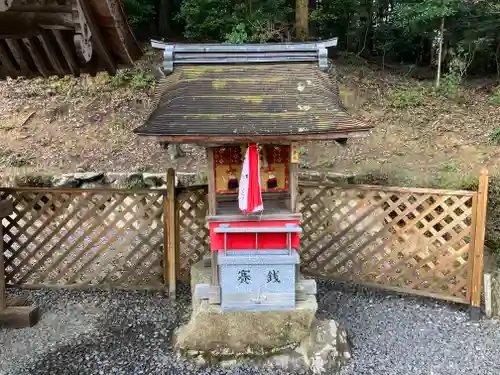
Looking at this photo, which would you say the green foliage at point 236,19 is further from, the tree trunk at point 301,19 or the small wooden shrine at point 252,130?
the small wooden shrine at point 252,130

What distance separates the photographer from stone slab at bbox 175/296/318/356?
4469 millimetres

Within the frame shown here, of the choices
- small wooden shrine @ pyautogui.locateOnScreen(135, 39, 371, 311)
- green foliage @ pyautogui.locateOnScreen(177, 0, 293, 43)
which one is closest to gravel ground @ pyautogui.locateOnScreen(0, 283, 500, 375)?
small wooden shrine @ pyautogui.locateOnScreen(135, 39, 371, 311)

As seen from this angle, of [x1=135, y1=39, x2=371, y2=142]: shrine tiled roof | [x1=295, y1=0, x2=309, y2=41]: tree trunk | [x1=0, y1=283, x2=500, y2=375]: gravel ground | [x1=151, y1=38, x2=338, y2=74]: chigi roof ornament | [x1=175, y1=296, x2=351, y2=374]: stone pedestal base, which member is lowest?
[x1=0, y1=283, x2=500, y2=375]: gravel ground

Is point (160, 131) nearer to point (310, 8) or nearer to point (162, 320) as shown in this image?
point (162, 320)

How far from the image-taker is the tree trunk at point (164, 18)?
595 inches

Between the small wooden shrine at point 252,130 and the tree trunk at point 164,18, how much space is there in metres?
11.4

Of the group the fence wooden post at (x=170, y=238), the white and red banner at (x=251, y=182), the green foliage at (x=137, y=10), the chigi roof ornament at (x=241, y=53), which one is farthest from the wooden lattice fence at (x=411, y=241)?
the green foliage at (x=137, y=10)

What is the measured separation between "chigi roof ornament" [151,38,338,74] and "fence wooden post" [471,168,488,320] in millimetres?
2240

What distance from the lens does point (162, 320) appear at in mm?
5164

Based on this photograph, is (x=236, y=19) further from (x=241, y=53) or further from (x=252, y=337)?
(x=252, y=337)

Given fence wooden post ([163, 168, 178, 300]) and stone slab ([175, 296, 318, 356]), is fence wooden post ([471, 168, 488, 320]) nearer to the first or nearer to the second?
stone slab ([175, 296, 318, 356])

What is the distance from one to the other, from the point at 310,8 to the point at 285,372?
482 inches

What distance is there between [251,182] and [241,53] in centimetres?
150

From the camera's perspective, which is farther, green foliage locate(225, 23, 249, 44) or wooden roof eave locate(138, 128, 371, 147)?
green foliage locate(225, 23, 249, 44)
